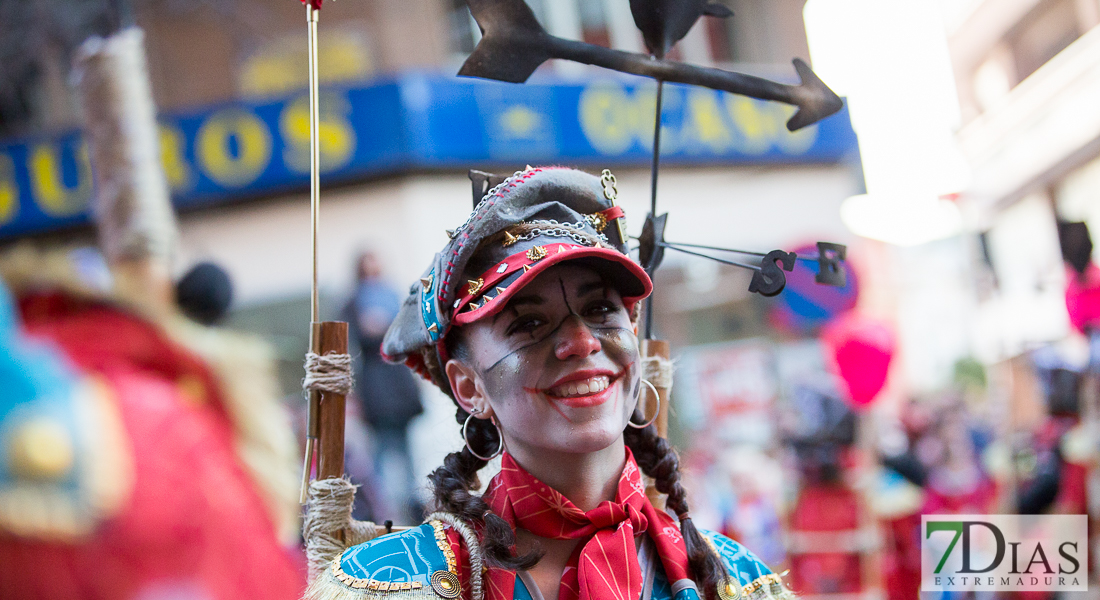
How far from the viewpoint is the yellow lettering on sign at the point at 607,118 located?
9898 millimetres

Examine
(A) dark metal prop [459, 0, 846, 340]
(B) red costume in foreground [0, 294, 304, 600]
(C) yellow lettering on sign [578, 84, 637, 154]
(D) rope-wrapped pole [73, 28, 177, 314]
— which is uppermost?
(C) yellow lettering on sign [578, 84, 637, 154]

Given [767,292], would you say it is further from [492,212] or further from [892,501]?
[892,501]

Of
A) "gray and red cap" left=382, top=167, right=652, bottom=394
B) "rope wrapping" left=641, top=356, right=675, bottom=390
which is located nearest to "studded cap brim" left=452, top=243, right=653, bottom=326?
"gray and red cap" left=382, top=167, right=652, bottom=394

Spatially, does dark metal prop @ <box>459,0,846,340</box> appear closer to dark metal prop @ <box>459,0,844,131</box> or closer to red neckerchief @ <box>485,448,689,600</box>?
dark metal prop @ <box>459,0,844,131</box>

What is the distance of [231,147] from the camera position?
9375mm

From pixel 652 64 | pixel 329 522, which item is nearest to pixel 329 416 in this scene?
pixel 329 522

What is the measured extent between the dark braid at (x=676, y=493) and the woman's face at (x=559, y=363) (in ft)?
0.81

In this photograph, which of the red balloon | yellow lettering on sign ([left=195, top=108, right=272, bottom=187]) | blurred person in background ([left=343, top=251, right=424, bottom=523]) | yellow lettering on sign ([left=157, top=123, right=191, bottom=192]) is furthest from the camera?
yellow lettering on sign ([left=157, top=123, right=191, bottom=192])

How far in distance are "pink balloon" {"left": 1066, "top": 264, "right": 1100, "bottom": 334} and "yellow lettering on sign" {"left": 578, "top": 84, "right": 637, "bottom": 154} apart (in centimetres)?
590

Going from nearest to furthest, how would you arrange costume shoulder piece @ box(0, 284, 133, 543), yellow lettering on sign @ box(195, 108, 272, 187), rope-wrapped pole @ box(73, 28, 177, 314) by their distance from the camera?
1. costume shoulder piece @ box(0, 284, 133, 543)
2. rope-wrapped pole @ box(73, 28, 177, 314)
3. yellow lettering on sign @ box(195, 108, 272, 187)

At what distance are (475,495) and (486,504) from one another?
0.06 m

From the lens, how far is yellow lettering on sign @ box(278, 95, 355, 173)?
913 cm

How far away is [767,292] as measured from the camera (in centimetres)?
188

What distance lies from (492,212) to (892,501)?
5.63 metres
